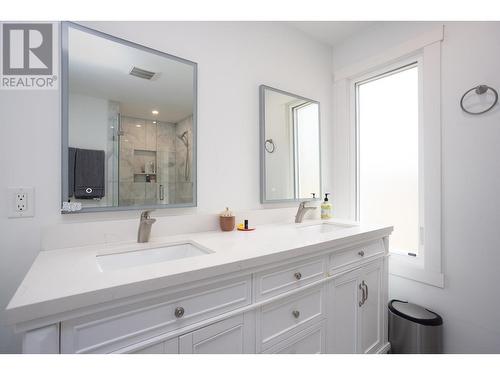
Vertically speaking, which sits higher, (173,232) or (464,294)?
(173,232)

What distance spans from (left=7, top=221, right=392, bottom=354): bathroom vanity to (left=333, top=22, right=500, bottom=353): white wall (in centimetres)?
44

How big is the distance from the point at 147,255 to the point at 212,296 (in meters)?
0.44

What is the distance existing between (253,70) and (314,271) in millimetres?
1366

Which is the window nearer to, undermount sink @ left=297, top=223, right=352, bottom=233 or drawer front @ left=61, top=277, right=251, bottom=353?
undermount sink @ left=297, top=223, right=352, bottom=233

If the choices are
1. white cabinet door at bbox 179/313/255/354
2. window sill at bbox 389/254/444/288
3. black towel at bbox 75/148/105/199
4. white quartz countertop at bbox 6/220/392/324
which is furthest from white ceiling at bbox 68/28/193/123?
window sill at bbox 389/254/444/288

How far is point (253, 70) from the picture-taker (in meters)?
1.68

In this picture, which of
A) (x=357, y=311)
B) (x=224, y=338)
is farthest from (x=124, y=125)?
(x=357, y=311)

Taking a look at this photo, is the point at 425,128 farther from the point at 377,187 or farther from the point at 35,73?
the point at 35,73

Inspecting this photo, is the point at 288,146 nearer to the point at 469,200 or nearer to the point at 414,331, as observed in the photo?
the point at 469,200

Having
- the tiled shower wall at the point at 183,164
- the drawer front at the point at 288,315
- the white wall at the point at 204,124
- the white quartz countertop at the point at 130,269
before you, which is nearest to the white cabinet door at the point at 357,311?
the drawer front at the point at 288,315

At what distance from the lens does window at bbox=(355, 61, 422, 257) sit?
177cm

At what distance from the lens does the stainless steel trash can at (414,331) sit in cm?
146

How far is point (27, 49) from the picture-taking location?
1038 millimetres
